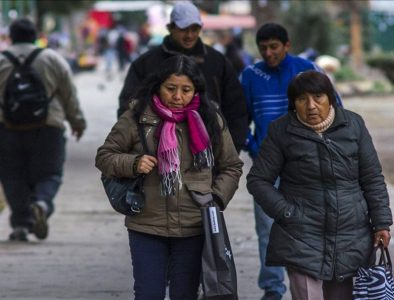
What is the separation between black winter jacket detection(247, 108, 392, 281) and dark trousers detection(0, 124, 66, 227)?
4.38 metres

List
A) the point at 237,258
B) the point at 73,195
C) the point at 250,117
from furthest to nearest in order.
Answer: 1. the point at 73,195
2. the point at 237,258
3. the point at 250,117

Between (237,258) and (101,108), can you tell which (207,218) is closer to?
(237,258)

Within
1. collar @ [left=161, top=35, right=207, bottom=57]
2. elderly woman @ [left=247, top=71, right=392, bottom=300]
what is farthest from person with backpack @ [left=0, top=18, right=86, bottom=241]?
elderly woman @ [left=247, top=71, right=392, bottom=300]

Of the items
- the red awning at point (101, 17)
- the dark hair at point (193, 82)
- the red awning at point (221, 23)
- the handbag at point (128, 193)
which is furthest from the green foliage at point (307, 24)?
the red awning at point (101, 17)

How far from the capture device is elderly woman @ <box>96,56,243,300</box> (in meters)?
5.80

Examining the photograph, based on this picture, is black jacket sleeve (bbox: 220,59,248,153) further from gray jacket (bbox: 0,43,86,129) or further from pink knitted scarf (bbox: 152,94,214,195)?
gray jacket (bbox: 0,43,86,129)

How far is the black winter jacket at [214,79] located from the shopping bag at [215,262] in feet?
6.02

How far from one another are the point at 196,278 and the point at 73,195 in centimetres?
757

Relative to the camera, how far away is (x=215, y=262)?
18.6ft

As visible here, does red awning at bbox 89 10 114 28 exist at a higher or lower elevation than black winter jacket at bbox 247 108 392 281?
lower

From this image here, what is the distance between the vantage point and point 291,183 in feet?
19.5

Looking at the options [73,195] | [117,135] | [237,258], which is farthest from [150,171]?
[73,195]

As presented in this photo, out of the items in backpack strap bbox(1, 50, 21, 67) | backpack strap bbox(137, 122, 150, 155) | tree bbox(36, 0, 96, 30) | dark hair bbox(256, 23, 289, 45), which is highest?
dark hair bbox(256, 23, 289, 45)

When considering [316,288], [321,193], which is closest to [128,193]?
[321,193]
